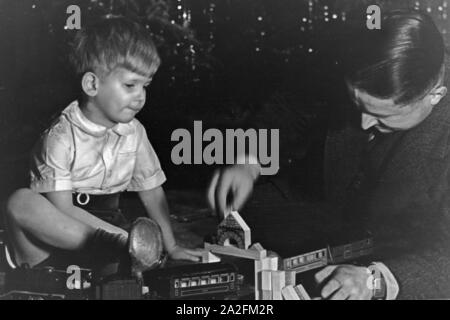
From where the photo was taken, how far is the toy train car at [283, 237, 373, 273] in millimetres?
3365

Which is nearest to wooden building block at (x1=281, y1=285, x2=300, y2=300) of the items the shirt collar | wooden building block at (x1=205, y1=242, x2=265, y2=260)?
wooden building block at (x1=205, y1=242, x2=265, y2=260)

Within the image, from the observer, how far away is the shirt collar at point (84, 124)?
333cm

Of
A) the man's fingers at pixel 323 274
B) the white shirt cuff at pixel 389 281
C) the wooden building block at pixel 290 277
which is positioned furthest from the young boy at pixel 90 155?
the white shirt cuff at pixel 389 281

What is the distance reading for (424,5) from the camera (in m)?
3.40

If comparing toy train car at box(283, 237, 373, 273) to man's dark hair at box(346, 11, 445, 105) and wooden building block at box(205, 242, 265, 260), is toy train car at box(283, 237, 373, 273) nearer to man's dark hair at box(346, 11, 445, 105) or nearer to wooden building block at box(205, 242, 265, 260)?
wooden building block at box(205, 242, 265, 260)

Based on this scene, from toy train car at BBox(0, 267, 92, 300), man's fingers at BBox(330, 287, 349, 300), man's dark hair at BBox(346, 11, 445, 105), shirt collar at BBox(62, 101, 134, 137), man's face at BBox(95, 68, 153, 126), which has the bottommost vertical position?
man's fingers at BBox(330, 287, 349, 300)

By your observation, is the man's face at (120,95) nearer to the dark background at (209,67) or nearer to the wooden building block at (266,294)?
the dark background at (209,67)

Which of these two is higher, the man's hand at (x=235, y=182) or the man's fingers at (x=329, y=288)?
the man's hand at (x=235, y=182)

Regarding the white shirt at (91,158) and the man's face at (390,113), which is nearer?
the white shirt at (91,158)

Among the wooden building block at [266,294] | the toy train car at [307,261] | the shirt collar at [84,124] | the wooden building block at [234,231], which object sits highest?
the shirt collar at [84,124]

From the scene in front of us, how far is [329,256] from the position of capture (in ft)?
11.2
